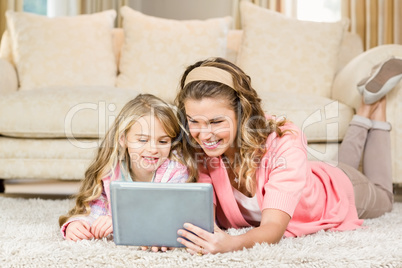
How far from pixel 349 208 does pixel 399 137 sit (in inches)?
26.7

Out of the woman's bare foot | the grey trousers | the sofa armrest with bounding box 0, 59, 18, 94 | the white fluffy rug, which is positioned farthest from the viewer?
the sofa armrest with bounding box 0, 59, 18, 94

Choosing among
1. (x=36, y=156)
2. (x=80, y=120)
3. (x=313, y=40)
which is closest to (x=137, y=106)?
(x=80, y=120)

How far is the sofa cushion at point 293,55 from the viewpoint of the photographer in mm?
2668

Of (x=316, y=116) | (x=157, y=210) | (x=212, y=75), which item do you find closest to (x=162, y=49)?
(x=316, y=116)

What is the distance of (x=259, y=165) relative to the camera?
4.69 feet

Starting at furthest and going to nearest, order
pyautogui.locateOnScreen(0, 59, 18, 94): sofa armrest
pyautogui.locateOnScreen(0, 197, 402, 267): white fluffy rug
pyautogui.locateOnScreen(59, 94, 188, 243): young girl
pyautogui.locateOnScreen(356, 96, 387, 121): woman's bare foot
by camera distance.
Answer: pyautogui.locateOnScreen(0, 59, 18, 94): sofa armrest, pyautogui.locateOnScreen(356, 96, 387, 121): woman's bare foot, pyautogui.locateOnScreen(59, 94, 188, 243): young girl, pyautogui.locateOnScreen(0, 197, 402, 267): white fluffy rug

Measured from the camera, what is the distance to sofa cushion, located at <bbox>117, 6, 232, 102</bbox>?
278 cm

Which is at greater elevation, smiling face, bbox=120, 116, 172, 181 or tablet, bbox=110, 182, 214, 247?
smiling face, bbox=120, 116, 172, 181

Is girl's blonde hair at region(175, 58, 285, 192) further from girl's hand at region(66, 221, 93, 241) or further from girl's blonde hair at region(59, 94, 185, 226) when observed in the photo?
girl's hand at region(66, 221, 93, 241)

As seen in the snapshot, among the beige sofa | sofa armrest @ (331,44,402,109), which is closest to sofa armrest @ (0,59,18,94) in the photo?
the beige sofa

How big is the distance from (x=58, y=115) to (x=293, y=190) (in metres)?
1.24

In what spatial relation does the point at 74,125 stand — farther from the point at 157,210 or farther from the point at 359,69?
the point at 359,69

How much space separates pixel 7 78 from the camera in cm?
263

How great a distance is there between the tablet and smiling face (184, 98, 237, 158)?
0.25 m
